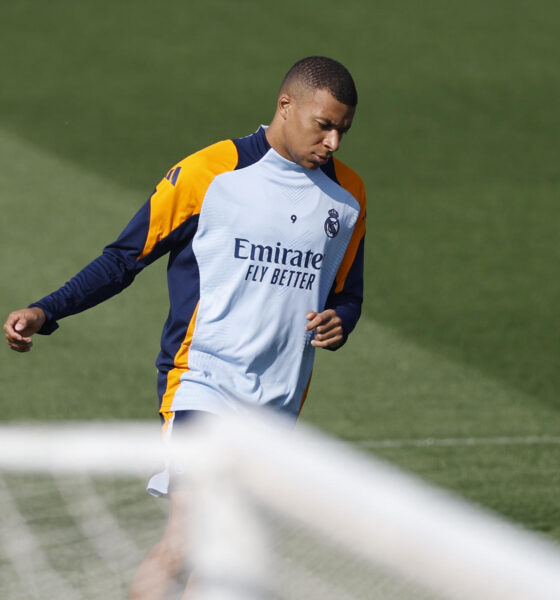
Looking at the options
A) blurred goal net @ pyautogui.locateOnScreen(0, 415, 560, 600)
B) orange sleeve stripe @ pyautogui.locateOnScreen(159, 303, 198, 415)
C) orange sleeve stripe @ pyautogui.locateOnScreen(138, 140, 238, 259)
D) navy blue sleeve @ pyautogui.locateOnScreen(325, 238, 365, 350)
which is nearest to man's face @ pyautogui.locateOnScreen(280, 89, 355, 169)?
orange sleeve stripe @ pyautogui.locateOnScreen(138, 140, 238, 259)

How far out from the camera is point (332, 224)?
3.86 metres

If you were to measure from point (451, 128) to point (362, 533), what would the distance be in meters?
11.7

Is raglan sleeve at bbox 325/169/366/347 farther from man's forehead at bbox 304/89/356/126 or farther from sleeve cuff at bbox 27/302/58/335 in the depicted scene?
sleeve cuff at bbox 27/302/58/335

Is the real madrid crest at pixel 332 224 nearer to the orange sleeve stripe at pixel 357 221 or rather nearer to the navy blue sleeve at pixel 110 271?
the orange sleeve stripe at pixel 357 221

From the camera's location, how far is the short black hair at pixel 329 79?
146 inches

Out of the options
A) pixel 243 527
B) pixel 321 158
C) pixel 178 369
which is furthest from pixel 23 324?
pixel 243 527

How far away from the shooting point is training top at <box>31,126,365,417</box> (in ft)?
12.3

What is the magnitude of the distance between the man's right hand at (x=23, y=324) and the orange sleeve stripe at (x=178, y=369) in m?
0.42

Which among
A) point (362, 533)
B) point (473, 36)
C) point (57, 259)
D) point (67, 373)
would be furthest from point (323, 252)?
point (473, 36)

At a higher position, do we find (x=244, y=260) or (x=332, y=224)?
(x=332, y=224)

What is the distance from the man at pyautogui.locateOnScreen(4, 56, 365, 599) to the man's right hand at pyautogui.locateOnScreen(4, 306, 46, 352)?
0.05 feet

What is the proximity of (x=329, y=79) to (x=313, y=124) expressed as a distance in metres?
0.13

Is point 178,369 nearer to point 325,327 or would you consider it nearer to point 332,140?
point 325,327

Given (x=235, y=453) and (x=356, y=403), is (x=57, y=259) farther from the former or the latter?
(x=235, y=453)
